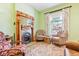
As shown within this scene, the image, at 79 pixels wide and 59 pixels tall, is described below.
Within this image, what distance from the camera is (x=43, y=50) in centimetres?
198

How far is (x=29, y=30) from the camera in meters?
2.04

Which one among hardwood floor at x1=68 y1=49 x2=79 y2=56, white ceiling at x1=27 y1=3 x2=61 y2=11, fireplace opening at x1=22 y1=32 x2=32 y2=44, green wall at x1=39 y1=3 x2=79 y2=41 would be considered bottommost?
hardwood floor at x1=68 y1=49 x2=79 y2=56

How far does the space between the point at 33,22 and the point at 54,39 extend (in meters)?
0.43

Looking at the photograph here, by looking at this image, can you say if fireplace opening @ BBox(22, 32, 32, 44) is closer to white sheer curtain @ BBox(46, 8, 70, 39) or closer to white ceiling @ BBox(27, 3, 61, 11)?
white sheer curtain @ BBox(46, 8, 70, 39)

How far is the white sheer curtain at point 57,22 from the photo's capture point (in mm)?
1979

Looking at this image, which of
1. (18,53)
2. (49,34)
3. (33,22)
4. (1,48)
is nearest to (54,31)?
(49,34)

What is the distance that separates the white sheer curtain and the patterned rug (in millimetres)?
218

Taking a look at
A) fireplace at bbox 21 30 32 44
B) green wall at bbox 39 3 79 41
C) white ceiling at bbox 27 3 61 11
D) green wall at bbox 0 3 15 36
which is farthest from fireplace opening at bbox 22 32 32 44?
green wall at bbox 39 3 79 41

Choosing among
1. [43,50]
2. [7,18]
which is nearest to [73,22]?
[43,50]

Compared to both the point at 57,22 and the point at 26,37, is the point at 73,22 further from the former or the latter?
the point at 26,37

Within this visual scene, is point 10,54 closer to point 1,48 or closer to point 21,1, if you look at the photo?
point 1,48

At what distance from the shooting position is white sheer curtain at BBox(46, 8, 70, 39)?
6.49ft

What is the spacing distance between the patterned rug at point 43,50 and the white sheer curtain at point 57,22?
218 mm

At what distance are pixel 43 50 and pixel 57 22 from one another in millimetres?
495
